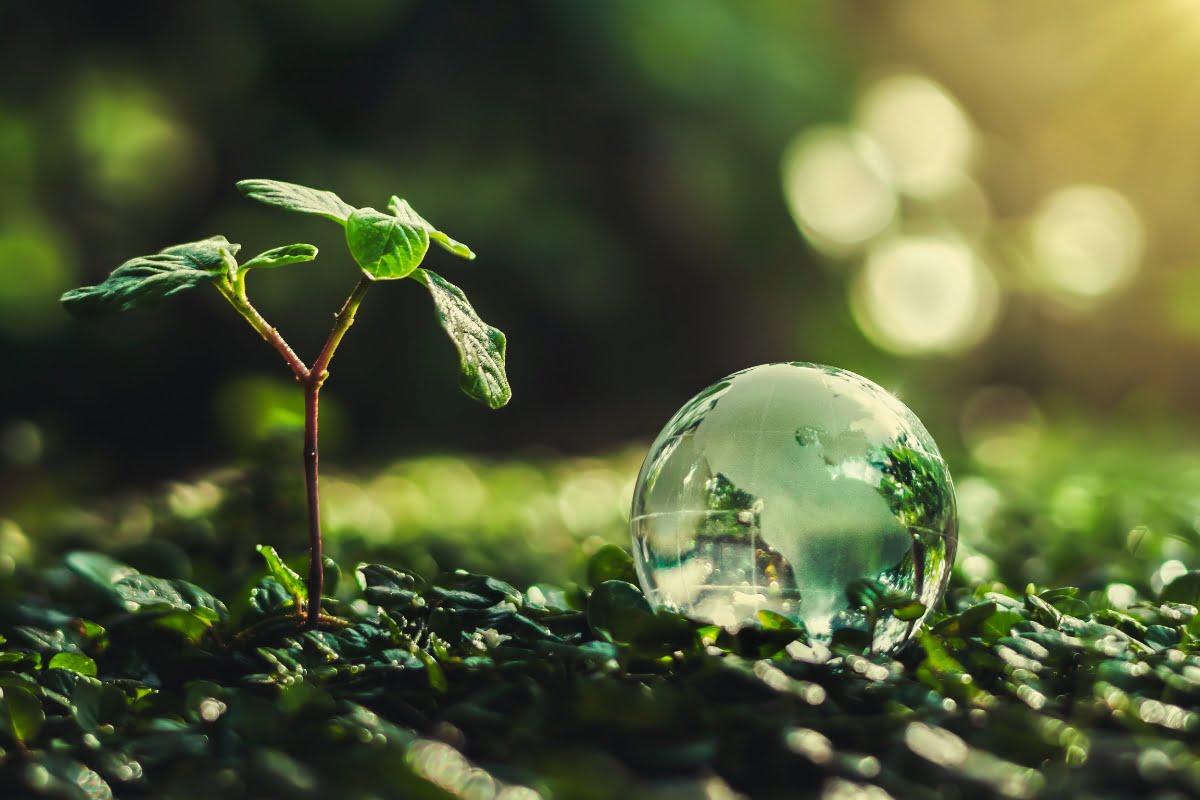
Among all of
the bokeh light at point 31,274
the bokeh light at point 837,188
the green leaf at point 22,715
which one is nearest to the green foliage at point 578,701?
the green leaf at point 22,715

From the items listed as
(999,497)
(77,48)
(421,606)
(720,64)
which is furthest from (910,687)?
(77,48)

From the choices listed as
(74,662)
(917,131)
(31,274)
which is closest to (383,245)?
(74,662)

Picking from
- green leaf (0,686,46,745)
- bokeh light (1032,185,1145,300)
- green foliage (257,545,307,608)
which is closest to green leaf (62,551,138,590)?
green foliage (257,545,307,608)

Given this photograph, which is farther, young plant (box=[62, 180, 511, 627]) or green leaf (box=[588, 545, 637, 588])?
green leaf (box=[588, 545, 637, 588])

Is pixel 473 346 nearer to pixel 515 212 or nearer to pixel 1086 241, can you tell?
pixel 515 212

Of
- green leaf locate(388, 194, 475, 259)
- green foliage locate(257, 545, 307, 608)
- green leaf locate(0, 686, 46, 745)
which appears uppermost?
green leaf locate(388, 194, 475, 259)

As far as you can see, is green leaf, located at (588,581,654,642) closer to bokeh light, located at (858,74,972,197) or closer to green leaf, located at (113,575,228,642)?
green leaf, located at (113,575,228,642)

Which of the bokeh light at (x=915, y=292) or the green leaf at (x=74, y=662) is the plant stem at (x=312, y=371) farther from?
the bokeh light at (x=915, y=292)
